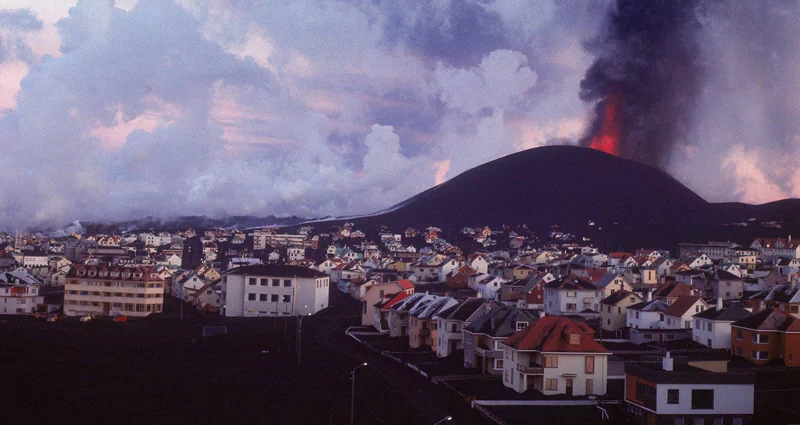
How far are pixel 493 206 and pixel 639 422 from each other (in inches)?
5792

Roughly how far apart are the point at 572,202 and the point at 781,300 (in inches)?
4803

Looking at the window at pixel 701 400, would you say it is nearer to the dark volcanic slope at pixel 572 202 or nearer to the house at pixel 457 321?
the house at pixel 457 321

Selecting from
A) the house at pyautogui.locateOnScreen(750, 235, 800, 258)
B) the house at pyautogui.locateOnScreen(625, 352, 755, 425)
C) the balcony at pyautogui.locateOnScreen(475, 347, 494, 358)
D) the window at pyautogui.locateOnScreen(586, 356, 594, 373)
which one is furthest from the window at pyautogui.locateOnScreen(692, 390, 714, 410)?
the house at pyautogui.locateOnScreen(750, 235, 800, 258)

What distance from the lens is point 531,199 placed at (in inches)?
6742

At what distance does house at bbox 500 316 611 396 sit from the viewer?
2872 cm

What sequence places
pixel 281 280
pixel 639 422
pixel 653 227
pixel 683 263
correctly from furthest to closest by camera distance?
pixel 653 227, pixel 683 263, pixel 281 280, pixel 639 422

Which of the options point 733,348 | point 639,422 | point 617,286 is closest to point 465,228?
point 617,286

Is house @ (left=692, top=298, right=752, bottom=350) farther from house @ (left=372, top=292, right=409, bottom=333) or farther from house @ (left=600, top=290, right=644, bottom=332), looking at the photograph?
house @ (left=372, top=292, right=409, bottom=333)

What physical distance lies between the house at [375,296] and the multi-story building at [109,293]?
52.6ft

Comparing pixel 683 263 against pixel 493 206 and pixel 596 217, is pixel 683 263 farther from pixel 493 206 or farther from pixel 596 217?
pixel 493 206

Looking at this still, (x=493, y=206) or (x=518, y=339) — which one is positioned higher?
(x=493, y=206)

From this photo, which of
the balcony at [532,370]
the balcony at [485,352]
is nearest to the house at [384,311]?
the balcony at [485,352]

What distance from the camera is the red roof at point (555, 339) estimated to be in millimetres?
29031

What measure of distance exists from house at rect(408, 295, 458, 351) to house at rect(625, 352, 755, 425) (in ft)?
55.0
